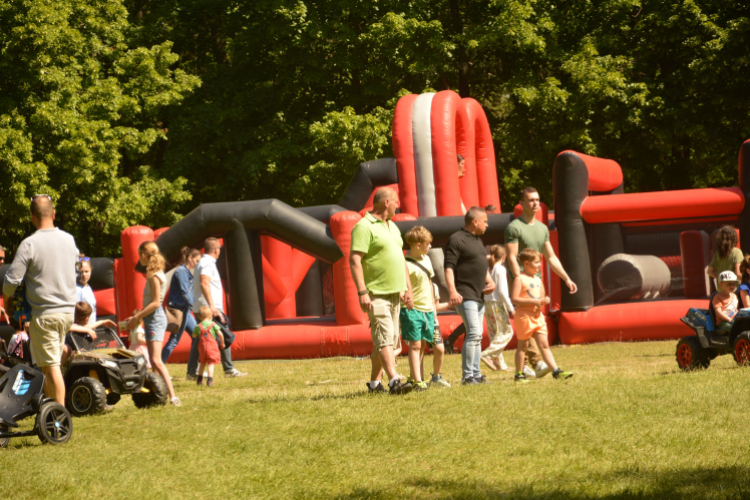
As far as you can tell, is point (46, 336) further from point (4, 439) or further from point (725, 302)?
point (725, 302)

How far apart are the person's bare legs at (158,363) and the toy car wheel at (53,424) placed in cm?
195

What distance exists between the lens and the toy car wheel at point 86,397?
25.3 feet

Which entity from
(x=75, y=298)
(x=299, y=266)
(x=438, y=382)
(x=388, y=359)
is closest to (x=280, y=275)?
(x=299, y=266)

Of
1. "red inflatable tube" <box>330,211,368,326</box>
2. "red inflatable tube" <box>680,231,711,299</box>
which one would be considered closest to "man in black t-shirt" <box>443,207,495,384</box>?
"red inflatable tube" <box>330,211,368,326</box>

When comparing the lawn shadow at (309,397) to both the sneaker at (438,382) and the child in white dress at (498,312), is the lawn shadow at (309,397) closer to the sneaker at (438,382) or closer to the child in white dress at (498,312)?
the sneaker at (438,382)

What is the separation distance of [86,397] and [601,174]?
965cm

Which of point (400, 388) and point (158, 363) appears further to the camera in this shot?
point (158, 363)

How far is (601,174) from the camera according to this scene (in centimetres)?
1494

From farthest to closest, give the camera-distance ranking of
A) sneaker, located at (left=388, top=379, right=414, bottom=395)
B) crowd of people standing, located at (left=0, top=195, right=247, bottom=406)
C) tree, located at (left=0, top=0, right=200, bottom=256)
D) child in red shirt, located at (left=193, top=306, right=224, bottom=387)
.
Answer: tree, located at (left=0, top=0, right=200, bottom=256) → child in red shirt, located at (left=193, top=306, right=224, bottom=387) → sneaker, located at (left=388, top=379, right=414, bottom=395) → crowd of people standing, located at (left=0, top=195, right=247, bottom=406)

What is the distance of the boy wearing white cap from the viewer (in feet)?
27.8

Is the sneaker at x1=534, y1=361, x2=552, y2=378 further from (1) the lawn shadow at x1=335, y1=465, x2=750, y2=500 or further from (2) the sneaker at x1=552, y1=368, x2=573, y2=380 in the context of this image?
(1) the lawn shadow at x1=335, y1=465, x2=750, y2=500

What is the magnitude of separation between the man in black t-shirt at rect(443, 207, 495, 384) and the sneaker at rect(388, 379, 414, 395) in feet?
3.03

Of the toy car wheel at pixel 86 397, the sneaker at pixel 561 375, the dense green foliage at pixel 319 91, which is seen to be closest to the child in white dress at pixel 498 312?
the sneaker at pixel 561 375

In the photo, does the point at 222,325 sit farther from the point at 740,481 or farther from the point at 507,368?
the point at 740,481
